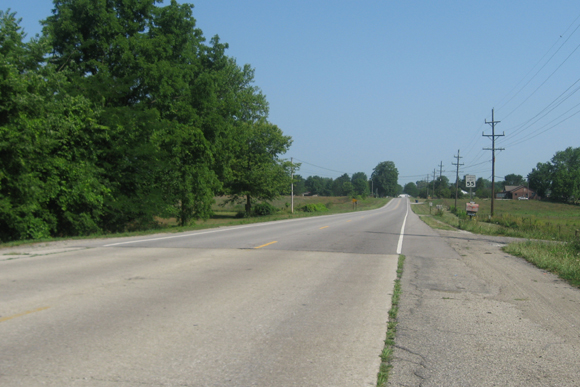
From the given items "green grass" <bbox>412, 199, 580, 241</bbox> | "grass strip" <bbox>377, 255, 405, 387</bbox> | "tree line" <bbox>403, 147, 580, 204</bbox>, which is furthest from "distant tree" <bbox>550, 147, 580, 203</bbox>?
"grass strip" <bbox>377, 255, 405, 387</bbox>

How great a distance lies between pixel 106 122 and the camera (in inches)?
852

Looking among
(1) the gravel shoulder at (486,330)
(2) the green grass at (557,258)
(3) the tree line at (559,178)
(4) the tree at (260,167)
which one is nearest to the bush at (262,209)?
(4) the tree at (260,167)

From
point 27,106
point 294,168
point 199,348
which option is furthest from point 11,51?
point 294,168

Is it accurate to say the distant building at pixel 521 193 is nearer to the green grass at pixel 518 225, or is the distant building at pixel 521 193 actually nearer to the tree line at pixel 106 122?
the green grass at pixel 518 225

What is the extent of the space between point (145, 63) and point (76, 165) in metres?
8.98

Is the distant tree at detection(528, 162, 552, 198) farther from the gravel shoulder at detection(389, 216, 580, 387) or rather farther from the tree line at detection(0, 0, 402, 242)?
the gravel shoulder at detection(389, 216, 580, 387)

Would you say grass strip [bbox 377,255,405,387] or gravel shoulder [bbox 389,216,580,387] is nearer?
grass strip [bbox 377,255,405,387]

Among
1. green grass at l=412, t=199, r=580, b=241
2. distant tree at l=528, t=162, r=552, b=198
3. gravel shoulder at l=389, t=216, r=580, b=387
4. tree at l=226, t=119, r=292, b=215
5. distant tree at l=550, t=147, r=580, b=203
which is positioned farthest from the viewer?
distant tree at l=528, t=162, r=552, b=198

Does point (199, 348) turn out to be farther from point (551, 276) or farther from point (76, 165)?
point (76, 165)

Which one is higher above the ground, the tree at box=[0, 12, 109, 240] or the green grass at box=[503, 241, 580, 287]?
the tree at box=[0, 12, 109, 240]

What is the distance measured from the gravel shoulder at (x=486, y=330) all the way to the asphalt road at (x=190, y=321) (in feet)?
1.38

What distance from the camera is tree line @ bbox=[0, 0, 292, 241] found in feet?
53.9

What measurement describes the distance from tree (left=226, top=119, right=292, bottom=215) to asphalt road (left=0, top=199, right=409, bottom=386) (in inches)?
1638

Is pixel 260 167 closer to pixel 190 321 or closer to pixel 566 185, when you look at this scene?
pixel 190 321
